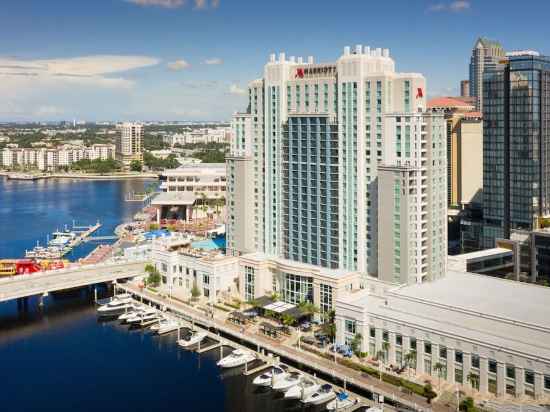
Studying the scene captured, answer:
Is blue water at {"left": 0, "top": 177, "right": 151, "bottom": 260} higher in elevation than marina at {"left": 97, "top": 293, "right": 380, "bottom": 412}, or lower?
higher

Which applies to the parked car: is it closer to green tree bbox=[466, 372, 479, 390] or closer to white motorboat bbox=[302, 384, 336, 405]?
white motorboat bbox=[302, 384, 336, 405]

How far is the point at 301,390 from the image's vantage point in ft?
115

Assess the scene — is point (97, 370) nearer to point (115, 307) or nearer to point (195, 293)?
point (115, 307)

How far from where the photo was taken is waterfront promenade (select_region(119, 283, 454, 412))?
107 feet

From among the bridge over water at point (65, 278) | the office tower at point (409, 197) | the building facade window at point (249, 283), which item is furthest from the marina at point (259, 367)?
the office tower at point (409, 197)

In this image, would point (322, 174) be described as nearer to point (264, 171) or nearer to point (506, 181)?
point (264, 171)

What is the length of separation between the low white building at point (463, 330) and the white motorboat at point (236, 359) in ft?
18.8

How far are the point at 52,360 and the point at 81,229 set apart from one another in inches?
1880

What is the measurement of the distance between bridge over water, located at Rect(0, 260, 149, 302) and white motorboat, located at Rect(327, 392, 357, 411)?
1050 inches

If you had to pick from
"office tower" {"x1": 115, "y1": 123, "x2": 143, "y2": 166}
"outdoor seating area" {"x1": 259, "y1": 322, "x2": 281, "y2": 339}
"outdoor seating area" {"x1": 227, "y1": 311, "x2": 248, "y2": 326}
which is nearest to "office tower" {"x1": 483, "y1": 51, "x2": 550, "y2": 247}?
"outdoor seating area" {"x1": 259, "y1": 322, "x2": 281, "y2": 339}

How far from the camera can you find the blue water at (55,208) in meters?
81.6

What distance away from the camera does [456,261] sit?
50.5m

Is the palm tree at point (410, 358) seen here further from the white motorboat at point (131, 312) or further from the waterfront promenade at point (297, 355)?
the white motorboat at point (131, 312)

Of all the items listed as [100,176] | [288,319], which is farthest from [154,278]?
[100,176]
